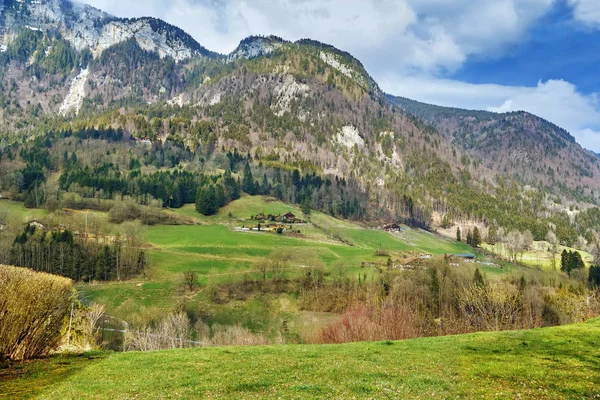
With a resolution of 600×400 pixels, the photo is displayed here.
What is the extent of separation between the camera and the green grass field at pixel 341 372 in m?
19.3

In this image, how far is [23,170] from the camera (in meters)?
191

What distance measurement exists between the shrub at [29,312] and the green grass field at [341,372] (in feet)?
7.77

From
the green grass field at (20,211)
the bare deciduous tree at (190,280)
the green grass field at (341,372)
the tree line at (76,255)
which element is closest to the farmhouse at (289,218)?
the tree line at (76,255)

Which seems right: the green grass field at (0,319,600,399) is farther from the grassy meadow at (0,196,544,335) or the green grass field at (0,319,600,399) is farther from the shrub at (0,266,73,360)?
the grassy meadow at (0,196,544,335)

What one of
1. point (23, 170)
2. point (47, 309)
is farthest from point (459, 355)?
point (23, 170)

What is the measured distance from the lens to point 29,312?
2795 centimetres

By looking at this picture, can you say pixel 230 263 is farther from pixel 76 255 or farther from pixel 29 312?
pixel 29 312

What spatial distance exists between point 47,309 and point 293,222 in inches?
6447

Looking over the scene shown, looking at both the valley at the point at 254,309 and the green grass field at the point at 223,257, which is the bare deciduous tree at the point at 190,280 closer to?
the valley at the point at 254,309

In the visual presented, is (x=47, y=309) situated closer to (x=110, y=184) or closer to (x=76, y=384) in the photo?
(x=76, y=384)

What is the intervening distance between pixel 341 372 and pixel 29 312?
21.8 metres

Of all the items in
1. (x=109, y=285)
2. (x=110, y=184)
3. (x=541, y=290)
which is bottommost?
(x=109, y=285)

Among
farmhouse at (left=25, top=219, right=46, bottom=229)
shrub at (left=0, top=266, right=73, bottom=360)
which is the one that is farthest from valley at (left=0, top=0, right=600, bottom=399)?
farmhouse at (left=25, top=219, right=46, bottom=229)

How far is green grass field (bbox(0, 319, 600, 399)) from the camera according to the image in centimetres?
1933
